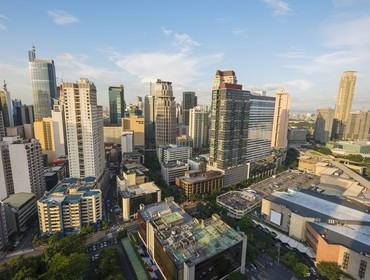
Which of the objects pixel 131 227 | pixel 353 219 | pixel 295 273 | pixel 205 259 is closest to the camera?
pixel 205 259

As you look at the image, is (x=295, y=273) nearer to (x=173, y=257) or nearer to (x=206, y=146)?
(x=173, y=257)

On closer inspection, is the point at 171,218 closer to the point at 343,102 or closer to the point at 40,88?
the point at 40,88

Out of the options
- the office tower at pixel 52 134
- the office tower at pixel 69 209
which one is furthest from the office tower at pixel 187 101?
the office tower at pixel 69 209

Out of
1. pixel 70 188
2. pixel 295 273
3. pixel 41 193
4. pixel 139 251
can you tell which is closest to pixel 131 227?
pixel 139 251

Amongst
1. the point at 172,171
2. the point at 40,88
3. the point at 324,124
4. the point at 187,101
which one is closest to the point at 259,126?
the point at 172,171

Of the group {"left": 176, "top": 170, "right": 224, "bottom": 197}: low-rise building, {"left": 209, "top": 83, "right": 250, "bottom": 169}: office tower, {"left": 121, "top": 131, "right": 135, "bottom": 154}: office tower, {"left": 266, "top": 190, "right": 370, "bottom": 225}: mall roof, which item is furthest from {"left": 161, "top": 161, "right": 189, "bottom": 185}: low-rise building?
{"left": 266, "top": 190, "right": 370, "bottom": 225}: mall roof

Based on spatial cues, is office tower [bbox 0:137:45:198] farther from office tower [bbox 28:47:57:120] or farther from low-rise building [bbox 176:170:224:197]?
office tower [bbox 28:47:57:120]

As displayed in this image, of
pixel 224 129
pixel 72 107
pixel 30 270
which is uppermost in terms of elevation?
pixel 72 107
